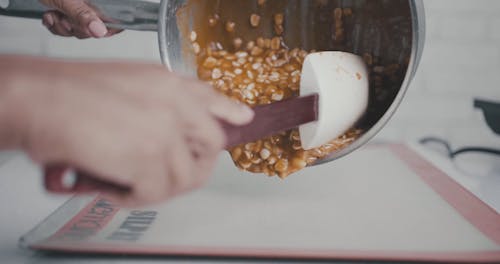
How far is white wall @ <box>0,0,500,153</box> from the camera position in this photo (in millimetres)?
1144

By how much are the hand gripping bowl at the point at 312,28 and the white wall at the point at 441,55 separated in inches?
14.8

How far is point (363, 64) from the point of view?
75cm

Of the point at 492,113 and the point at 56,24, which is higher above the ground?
the point at 56,24

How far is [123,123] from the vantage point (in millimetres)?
339

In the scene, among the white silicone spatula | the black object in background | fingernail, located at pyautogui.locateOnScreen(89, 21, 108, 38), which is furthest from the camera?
the black object in background

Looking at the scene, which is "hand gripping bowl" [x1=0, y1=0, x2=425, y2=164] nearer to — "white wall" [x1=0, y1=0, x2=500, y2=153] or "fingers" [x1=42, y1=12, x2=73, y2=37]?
"fingers" [x1=42, y1=12, x2=73, y2=37]

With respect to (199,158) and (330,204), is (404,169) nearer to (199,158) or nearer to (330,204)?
(330,204)

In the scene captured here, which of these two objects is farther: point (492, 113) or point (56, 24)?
point (492, 113)

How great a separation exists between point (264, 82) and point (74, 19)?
0.31 meters

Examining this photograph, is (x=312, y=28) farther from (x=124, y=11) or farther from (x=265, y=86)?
(x=124, y=11)

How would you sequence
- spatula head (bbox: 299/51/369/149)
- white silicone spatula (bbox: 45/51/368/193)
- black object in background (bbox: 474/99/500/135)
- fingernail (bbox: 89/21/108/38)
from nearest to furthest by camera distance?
1. white silicone spatula (bbox: 45/51/368/193)
2. spatula head (bbox: 299/51/369/149)
3. fingernail (bbox: 89/21/108/38)
4. black object in background (bbox: 474/99/500/135)

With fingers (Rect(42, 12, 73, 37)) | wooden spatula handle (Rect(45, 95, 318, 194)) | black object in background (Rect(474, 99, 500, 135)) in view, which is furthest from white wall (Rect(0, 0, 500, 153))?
wooden spatula handle (Rect(45, 95, 318, 194))

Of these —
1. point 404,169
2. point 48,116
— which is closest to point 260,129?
point 48,116

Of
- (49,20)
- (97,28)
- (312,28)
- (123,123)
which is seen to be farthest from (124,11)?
(123,123)
